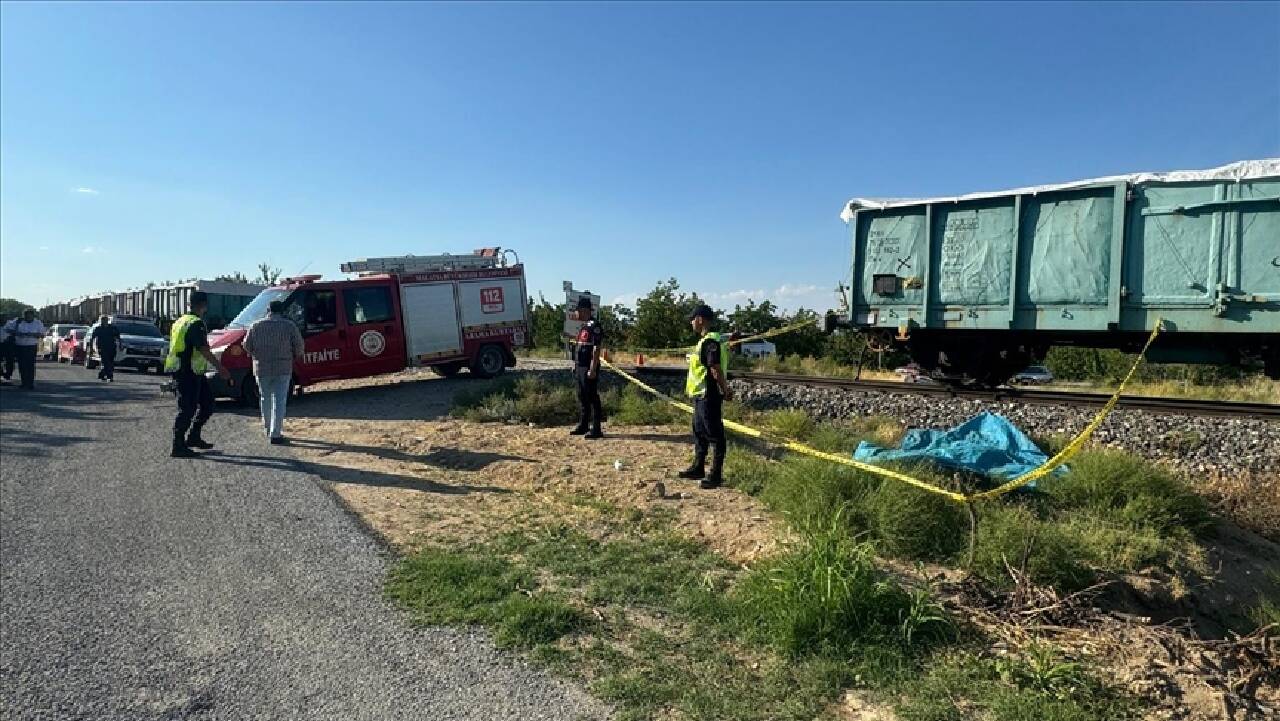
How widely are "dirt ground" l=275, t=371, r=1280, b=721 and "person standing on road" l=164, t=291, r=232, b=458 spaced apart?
1.09 meters

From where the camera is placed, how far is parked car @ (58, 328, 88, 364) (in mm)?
25031

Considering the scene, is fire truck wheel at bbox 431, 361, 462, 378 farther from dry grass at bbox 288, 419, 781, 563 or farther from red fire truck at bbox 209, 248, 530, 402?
Result: dry grass at bbox 288, 419, 781, 563

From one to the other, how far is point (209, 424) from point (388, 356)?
13.2 feet

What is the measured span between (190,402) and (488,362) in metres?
7.69

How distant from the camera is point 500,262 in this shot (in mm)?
15773

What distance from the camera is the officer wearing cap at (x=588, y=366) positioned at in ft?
28.3

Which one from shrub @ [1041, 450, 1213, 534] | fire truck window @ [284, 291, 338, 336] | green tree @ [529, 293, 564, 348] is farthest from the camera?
green tree @ [529, 293, 564, 348]

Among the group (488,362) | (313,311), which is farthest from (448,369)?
(313,311)

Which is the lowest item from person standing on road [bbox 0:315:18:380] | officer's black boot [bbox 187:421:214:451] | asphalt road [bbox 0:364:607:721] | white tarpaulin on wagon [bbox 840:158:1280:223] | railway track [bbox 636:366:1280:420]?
asphalt road [bbox 0:364:607:721]

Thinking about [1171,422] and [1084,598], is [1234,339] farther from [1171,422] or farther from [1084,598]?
[1084,598]

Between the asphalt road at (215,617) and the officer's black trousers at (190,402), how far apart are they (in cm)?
74

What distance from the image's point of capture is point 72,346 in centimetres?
2544

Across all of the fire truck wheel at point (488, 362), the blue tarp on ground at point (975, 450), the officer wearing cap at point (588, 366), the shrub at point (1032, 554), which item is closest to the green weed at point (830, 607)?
the shrub at point (1032, 554)

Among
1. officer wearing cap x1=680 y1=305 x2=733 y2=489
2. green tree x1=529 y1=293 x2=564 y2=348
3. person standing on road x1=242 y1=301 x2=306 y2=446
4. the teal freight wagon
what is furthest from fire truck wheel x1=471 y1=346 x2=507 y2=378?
green tree x1=529 y1=293 x2=564 y2=348
